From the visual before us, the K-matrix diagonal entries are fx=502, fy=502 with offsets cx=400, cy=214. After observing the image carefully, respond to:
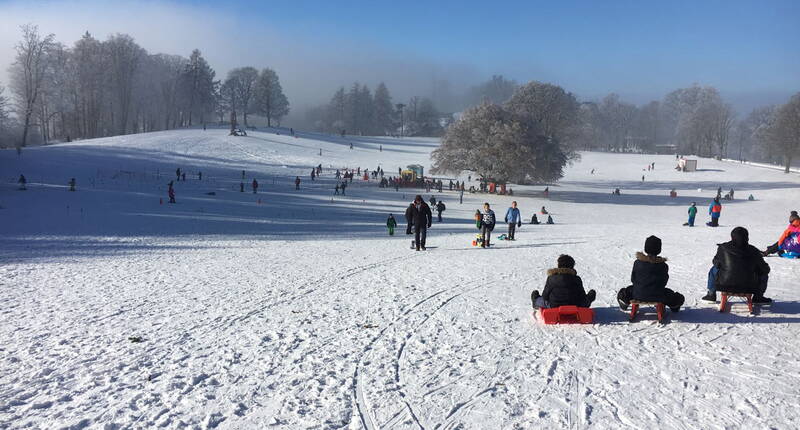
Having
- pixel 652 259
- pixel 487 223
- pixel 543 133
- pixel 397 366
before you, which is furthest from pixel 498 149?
pixel 397 366

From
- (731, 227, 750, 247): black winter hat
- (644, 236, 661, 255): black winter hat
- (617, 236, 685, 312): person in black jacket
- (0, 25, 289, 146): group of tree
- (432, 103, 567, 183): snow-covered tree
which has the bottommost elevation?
(617, 236, 685, 312): person in black jacket

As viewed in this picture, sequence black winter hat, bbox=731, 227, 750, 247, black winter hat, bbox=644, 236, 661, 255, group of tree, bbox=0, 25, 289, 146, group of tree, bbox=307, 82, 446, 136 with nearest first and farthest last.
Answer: black winter hat, bbox=644, 236, 661, 255, black winter hat, bbox=731, 227, 750, 247, group of tree, bbox=0, 25, 289, 146, group of tree, bbox=307, 82, 446, 136

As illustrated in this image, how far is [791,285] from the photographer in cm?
959

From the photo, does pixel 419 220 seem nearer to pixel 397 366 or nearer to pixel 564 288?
pixel 564 288

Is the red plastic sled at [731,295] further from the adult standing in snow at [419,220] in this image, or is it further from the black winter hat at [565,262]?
the adult standing in snow at [419,220]

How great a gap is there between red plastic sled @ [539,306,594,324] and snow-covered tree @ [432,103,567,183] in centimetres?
4370

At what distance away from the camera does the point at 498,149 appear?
5078 cm

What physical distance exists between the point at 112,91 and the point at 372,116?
6237 centimetres

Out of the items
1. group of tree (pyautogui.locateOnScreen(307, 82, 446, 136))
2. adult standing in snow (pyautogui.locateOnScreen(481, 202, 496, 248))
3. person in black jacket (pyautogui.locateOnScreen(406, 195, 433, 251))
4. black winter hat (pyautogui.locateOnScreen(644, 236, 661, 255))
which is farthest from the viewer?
group of tree (pyautogui.locateOnScreen(307, 82, 446, 136))

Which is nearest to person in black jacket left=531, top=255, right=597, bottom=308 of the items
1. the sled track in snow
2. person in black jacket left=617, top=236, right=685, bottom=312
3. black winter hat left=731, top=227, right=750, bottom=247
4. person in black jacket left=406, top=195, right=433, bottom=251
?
person in black jacket left=617, top=236, right=685, bottom=312

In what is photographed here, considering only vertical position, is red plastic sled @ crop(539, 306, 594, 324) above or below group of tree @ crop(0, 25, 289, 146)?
below

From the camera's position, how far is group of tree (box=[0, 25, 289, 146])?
7119 cm

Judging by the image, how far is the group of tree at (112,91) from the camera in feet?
234

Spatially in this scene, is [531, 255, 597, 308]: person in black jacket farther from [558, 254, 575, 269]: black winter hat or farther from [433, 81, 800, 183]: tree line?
[433, 81, 800, 183]: tree line
